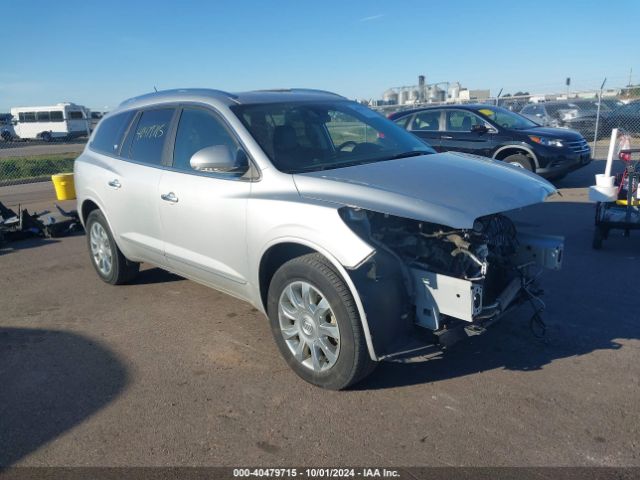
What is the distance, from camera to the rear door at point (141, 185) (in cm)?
464

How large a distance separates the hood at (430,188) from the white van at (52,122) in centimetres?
4621

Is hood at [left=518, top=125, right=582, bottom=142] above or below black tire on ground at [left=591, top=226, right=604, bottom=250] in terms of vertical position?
above

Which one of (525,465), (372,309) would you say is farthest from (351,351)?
(525,465)


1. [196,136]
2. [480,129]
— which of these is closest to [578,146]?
[480,129]

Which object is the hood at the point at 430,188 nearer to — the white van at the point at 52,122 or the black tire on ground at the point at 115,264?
the black tire on ground at the point at 115,264

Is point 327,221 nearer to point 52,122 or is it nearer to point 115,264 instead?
point 115,264

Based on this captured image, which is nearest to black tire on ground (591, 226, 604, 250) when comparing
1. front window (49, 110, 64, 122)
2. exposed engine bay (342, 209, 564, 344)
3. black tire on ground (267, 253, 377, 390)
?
exposed engine bay (342, 209, 564, 344)

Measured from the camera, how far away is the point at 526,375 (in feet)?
11.6

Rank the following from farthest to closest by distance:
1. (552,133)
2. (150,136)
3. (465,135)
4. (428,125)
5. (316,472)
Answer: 1. (428,125)
2. (465,135)
3. (552,133)
4. (150,136)
5. (316,472)

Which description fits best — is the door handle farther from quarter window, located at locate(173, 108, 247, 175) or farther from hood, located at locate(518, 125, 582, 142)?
hood, located at locate(518, 125, 582, 142)

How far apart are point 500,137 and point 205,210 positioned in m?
8.01

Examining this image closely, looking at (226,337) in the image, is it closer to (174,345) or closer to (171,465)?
(174,345)

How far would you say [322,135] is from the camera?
4.38m

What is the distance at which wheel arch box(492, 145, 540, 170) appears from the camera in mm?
10258
